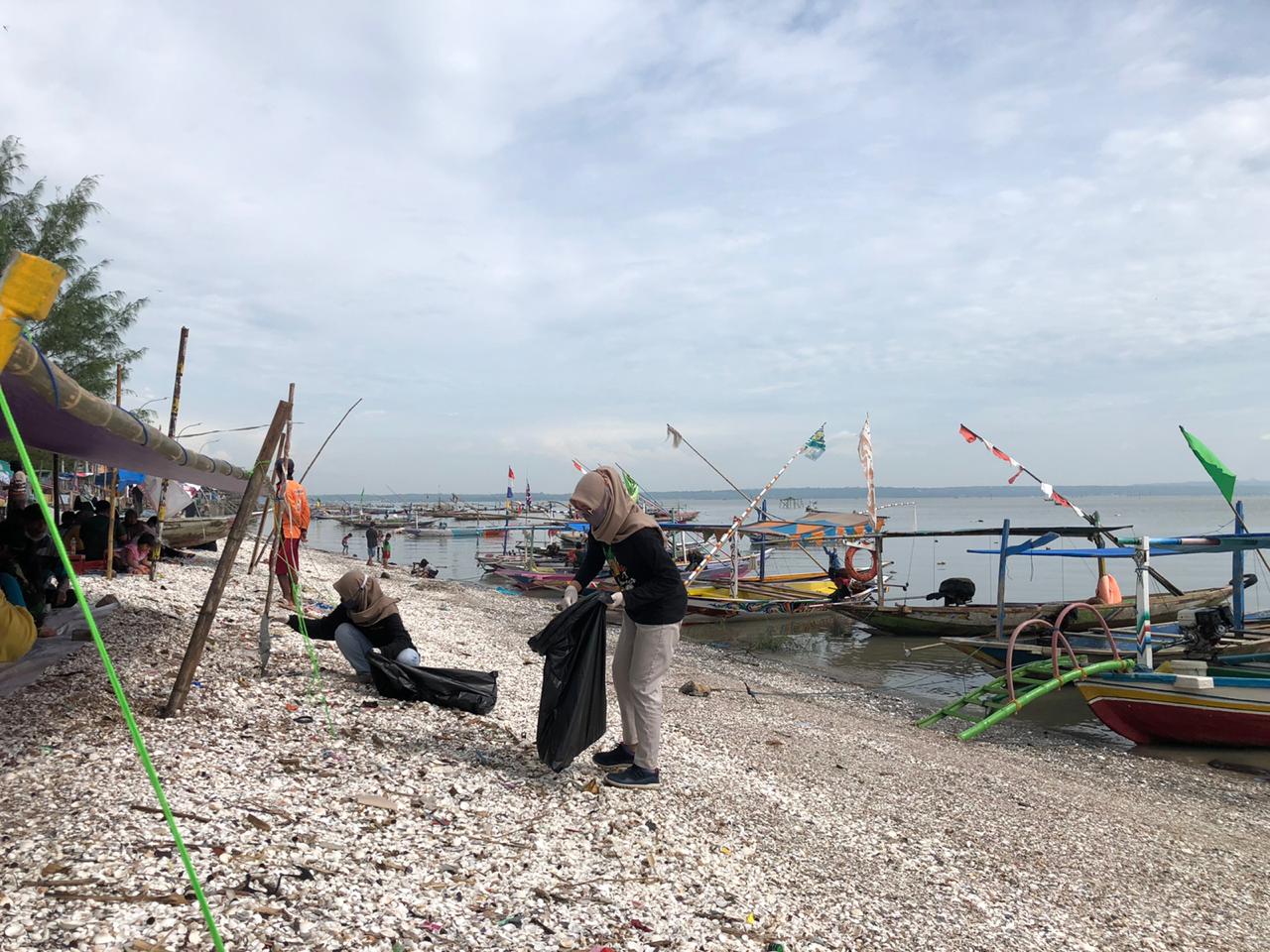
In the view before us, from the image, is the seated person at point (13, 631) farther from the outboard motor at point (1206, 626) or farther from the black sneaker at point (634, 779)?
the outboard motor at point (1206, 626)

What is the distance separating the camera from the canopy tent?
350 cm

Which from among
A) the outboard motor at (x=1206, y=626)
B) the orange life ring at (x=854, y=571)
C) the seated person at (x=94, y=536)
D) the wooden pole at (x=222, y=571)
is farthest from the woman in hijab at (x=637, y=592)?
the orange life ring at (x=854, y=571)

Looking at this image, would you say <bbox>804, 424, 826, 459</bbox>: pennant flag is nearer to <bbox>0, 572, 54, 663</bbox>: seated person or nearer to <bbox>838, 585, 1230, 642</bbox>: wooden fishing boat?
<bbox>838, 585, 1230, 642</bbox>: wooden fishing boat

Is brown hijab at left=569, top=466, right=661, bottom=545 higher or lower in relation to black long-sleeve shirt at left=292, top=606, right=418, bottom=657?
higher

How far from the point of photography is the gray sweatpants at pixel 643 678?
467 centimetres

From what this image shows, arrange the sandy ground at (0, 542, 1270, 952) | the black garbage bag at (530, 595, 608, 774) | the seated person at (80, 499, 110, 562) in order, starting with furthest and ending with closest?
the seated person at (80, 499, 110, 562) → the black garbage bag at (530, 595, 608, 774) → the sandy ground at (0, 542, 1270, 952)

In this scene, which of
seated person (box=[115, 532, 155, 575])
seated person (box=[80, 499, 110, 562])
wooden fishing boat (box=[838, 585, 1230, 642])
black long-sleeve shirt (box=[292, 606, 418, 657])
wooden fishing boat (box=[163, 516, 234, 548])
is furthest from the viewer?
wooden fishing boat (box=[163, 516, 234, 548])

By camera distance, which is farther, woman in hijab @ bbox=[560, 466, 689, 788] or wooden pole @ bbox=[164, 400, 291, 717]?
wooden pole @ bbox=[164, 400, 291, 717]

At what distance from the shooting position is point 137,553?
12914mm

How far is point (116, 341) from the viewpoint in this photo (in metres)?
19.0

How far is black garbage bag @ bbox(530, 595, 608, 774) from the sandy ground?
252 millimetres

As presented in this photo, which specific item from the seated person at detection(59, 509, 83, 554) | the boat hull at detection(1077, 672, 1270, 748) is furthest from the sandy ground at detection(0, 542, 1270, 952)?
the seated person at detection(59, 509, 83, 554)

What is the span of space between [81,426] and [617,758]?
4306 millimetres

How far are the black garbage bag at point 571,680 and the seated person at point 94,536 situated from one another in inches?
401
